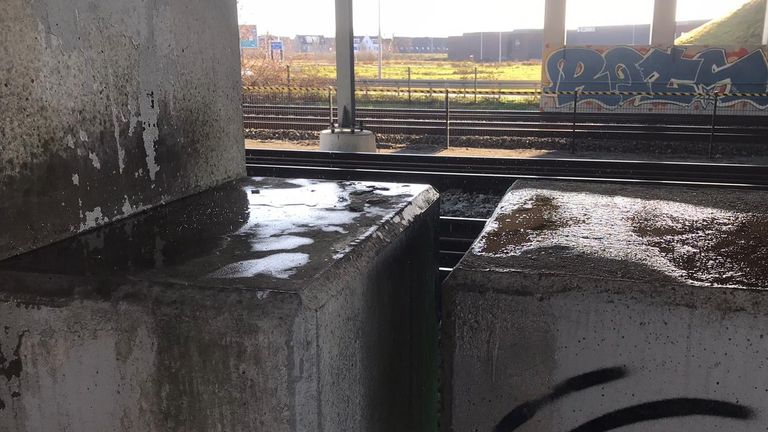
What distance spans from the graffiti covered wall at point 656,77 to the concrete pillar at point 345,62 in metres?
12.9

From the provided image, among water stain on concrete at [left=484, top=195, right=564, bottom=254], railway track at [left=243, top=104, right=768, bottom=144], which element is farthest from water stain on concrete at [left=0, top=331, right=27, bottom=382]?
railway track at [left=243, top=104, right=768, bottom=144]

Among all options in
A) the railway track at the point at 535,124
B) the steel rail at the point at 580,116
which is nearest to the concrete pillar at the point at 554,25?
the steel rail at the point at 580,116

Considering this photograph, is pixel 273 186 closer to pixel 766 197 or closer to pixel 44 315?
pixel 44 315

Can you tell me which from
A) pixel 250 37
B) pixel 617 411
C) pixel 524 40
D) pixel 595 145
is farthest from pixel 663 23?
pixel 524 40

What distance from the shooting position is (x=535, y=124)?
20.9 metres

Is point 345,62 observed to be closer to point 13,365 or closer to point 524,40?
point 13,365

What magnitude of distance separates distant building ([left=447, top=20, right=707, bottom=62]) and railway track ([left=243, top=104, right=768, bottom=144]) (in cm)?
4173

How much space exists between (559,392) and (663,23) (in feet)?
93.4

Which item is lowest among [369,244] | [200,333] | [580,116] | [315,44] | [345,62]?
[580,116]

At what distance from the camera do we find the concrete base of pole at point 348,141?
15.7 metres

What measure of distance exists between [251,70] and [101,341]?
137 ft

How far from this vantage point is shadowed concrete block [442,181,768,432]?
6.50 ft

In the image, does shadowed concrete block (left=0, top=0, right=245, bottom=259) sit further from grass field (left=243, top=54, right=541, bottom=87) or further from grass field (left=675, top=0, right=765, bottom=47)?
grass field (left=243, top=54, right=541, bottom=87)

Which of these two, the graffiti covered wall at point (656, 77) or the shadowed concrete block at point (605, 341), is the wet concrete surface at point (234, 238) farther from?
the graffiti covered wall at point (656, 77)
